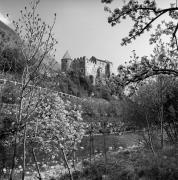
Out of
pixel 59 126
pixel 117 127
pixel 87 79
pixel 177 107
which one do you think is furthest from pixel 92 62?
pixel 59 126

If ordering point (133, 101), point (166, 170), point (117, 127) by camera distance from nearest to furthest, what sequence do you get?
point (166, 170) < point (133, 101) < point (117, 127)

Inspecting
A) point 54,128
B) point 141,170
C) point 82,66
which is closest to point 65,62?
point 82,66

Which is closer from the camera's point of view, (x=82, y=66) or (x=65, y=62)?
(x=65, y=62)

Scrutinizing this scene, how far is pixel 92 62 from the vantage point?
94125 mm

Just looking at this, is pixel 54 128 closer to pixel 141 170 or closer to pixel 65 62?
pixel 141 170

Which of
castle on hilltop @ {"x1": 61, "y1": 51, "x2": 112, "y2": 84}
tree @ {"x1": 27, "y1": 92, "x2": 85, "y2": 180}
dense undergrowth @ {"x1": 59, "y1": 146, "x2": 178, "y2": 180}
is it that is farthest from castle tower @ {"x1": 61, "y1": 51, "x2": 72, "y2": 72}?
tree @ {"x1": 27, "y1": 92, "x2": 85, "y2": 180}

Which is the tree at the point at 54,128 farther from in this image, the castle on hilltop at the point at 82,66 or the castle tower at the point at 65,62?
the castle tower at the point at 65,62

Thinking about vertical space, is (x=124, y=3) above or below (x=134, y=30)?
above

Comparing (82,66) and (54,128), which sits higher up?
(82,66)

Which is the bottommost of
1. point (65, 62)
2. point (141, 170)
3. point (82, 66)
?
point (141, 170)

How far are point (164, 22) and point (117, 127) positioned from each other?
56.4 feet

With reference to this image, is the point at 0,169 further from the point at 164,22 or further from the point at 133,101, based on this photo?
the point at 164,22

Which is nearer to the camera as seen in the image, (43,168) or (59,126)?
(59,126)

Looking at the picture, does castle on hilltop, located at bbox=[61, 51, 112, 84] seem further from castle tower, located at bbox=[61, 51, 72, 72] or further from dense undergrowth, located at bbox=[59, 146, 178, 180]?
dense undergrowth, located at bbox=[59, 146, 178, 180]
